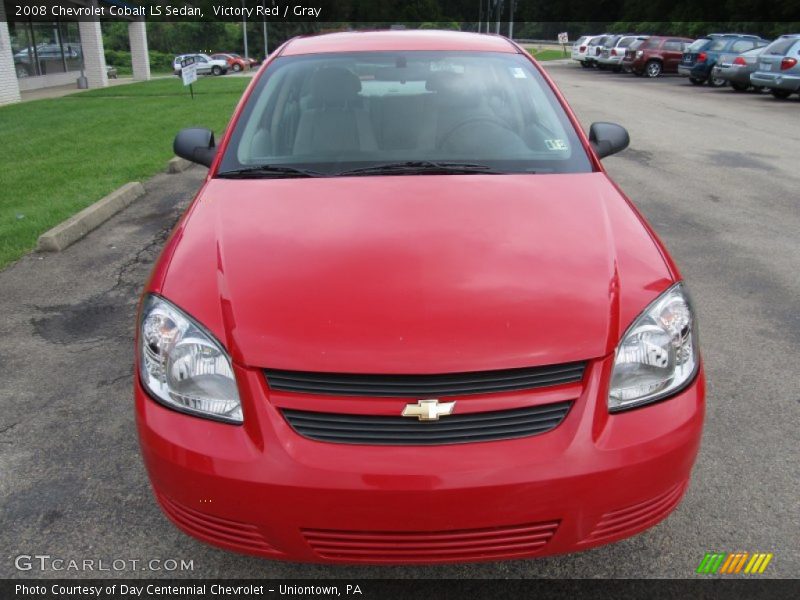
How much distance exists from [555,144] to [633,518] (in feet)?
5.70

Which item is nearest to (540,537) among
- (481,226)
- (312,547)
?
(312,547)

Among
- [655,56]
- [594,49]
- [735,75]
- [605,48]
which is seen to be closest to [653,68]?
[655,56]

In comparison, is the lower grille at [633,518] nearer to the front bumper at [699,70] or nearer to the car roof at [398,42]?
the car roof at [398,42]

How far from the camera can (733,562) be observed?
7.68 feet

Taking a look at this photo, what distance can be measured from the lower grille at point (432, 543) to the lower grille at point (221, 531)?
0.15 meters

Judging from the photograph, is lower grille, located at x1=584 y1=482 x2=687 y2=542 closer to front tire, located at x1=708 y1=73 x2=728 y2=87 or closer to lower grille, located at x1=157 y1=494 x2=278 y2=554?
lower grille, located at x1=157 y1=494 x2=278 y2=554

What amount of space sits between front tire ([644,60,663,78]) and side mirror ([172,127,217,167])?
28.6 metres

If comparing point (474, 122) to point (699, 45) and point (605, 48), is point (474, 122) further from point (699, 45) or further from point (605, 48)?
point (605, 48)

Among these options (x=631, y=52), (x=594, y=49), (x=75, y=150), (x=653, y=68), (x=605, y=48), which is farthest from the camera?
(x=594, y=49)


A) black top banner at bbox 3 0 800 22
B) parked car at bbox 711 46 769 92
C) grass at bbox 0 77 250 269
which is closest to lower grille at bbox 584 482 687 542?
grass at bbox 0 77 250 269

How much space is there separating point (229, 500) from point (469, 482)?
0.64 metres

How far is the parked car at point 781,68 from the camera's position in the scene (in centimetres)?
1733

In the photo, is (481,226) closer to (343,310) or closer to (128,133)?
(343,310)

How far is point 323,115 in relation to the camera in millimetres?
3254
